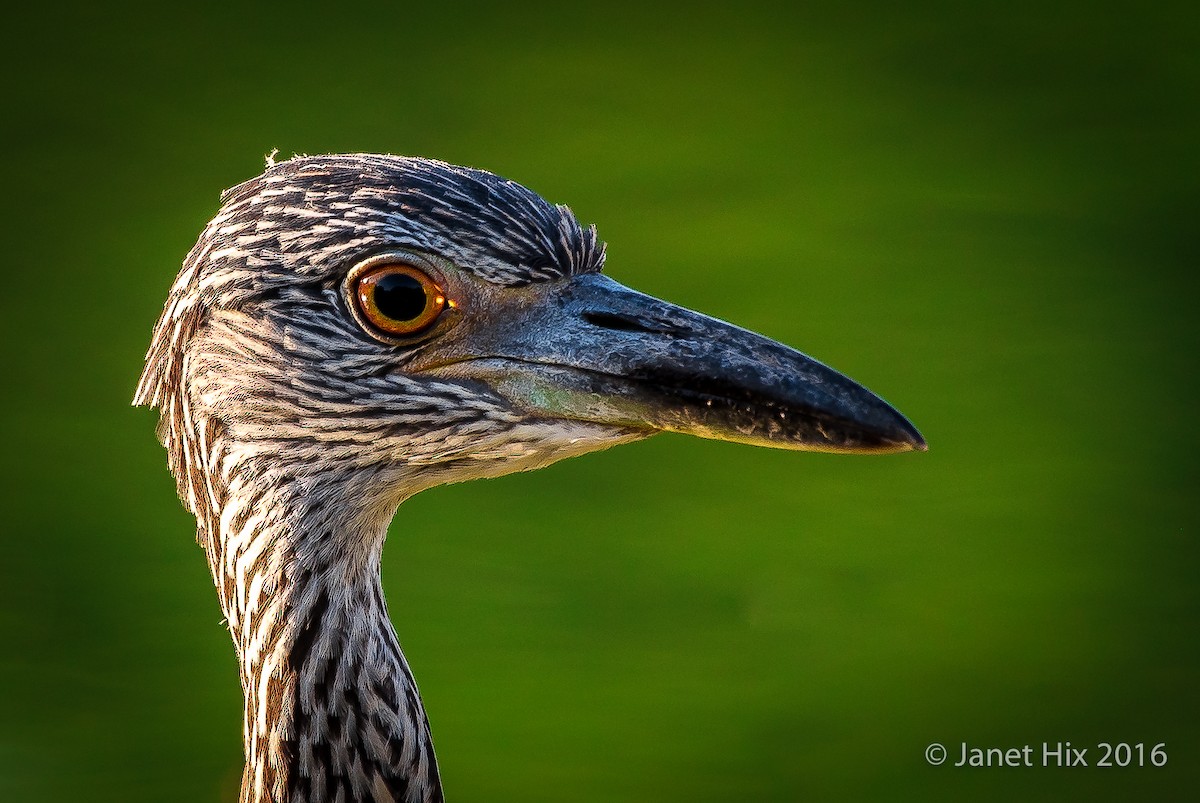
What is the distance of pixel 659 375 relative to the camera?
2.76m

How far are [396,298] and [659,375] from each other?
534 millimetres

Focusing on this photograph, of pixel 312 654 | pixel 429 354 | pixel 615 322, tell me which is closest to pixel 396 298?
pixel 429 354

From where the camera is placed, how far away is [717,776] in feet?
18.3

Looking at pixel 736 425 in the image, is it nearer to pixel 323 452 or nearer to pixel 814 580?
pixel 323 452

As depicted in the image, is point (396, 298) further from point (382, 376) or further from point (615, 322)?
point (615, 322)

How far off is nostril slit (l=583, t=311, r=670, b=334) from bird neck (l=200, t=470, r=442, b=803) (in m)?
0.63

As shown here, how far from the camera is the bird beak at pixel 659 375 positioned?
2.72 metres

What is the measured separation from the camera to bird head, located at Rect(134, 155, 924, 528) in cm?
275

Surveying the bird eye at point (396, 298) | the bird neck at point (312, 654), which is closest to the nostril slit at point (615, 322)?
the bird eye at point (396, 298)

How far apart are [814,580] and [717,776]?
3.69ft

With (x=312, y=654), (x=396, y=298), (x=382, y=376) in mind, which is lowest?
(x=312, y=654)

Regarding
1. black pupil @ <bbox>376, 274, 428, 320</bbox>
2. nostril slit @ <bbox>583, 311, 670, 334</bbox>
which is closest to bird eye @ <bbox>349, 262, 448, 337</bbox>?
black pupil @ <bbox>376, 274, 428, 320</bbox>

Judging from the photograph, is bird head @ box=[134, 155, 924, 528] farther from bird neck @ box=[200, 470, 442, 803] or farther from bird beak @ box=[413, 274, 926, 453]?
bird neck @ box=[200, 470, 442, 803]

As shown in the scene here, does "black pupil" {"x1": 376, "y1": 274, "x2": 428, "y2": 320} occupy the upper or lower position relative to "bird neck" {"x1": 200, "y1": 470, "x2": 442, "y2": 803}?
upper
